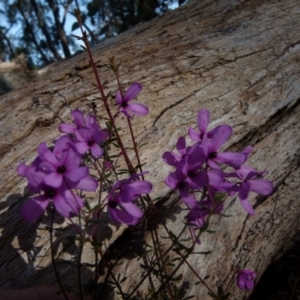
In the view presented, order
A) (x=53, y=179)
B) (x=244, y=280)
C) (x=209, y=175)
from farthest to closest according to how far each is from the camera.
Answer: (x=244, y=280)
(x=209, y=175)
(x=53, y=179)

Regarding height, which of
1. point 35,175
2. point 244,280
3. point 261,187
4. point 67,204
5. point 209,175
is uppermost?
point 35,175

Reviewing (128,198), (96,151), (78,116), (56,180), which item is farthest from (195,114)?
(56,180)

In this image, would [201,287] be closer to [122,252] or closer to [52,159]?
[122,252]

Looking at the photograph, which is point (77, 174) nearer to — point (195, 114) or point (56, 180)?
point (56, 180)

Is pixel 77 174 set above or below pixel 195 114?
above

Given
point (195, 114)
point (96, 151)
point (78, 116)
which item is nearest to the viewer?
point (96, 151)

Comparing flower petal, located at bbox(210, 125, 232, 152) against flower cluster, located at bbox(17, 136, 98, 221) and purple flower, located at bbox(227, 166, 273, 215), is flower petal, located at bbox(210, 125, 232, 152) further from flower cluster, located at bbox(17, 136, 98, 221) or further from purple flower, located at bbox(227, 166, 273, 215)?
flower cluster, located at bbox(17, 136, 98, 221)
